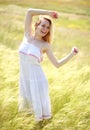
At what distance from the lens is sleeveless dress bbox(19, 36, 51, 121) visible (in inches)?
172

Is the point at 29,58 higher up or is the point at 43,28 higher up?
the point at 43,28

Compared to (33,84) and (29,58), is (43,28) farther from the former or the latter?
(33,84)

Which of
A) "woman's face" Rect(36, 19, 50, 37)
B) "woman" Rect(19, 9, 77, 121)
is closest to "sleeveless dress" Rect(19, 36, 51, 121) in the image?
"woman" Rect(19, 9, 77, 121)

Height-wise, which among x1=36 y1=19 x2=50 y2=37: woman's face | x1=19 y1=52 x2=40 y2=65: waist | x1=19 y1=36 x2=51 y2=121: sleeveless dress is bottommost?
x1=19 y1=36 x2=51 y2=121: sleeveless dress

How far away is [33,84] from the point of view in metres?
4.41

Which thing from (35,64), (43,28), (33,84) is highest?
(43,28)

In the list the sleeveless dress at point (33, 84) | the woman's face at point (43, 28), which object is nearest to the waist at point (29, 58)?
the sleeveless dress at point (33, 84)

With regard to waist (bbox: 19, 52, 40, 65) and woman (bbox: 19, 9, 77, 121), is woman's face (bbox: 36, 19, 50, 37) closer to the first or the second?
woman (bbox: 19, 9, 77, 121)

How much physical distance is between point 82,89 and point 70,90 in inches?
5.2

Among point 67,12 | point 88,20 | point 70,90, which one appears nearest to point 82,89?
point 70,90

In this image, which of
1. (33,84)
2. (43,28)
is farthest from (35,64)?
(43,28)

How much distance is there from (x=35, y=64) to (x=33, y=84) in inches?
7.5

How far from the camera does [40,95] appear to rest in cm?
448

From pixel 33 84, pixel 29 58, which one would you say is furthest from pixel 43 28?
pixel 33 84
